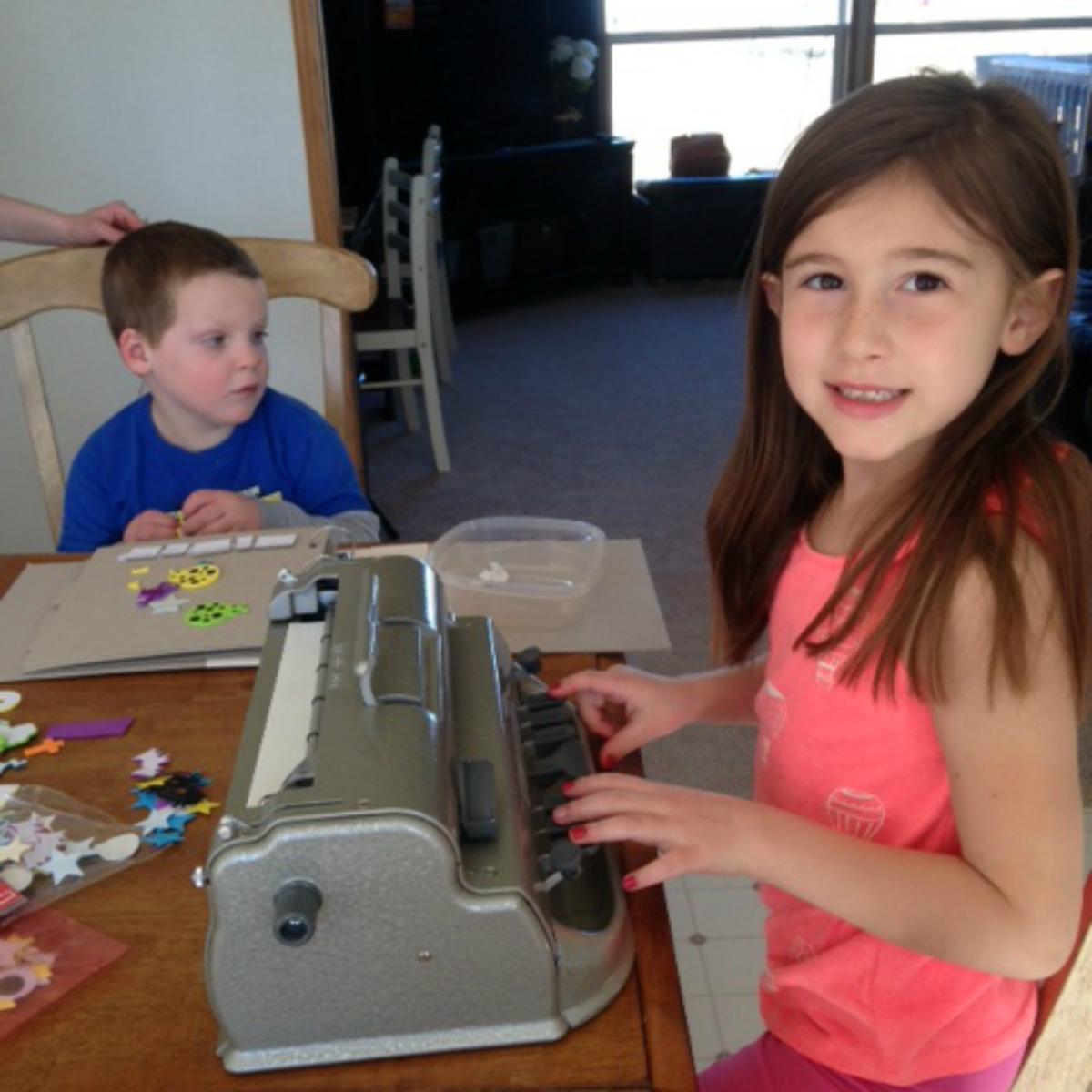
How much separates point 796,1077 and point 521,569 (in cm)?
54

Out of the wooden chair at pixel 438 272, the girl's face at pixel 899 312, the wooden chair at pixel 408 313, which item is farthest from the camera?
the wooden chair at pixel 438 272

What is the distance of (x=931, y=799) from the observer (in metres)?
0.90

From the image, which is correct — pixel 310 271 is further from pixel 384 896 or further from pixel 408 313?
pixel 408 313

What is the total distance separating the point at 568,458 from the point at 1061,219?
3.33 meters

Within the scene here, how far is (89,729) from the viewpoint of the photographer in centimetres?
100

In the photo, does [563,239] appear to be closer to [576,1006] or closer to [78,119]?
[78,119]

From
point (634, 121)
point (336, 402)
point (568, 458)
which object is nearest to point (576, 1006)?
point (336, 402)

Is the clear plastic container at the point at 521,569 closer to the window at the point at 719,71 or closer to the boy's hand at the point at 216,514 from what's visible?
the boy's hand at the point at 216,514

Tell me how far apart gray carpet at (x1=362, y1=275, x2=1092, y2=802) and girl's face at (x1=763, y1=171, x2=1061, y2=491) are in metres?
1.58

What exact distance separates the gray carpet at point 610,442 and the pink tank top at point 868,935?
1.40 metres

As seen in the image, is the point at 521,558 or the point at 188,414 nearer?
the point at 521,558

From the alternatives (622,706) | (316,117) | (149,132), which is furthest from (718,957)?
(149,132)

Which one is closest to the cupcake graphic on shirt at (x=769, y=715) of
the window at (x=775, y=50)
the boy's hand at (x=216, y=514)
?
the boy's hand at (x=216, y=514)

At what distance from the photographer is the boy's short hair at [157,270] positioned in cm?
158
